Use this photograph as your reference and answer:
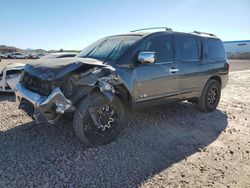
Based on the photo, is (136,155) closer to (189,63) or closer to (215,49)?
(189,63)

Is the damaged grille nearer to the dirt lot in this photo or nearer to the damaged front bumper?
the damaged front bumper

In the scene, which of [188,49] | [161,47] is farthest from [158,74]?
[188,49]

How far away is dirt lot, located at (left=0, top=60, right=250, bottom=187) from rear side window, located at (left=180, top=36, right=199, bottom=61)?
1423 millimetres

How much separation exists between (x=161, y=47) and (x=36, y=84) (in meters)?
2.49

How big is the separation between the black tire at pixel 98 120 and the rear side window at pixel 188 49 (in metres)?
2.12

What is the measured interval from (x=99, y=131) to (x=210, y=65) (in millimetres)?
3564

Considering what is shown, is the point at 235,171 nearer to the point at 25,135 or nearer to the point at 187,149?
the point at 187,149

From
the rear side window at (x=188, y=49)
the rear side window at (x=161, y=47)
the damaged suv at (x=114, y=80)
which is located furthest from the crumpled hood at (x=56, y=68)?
the rear side window at (x=188, y=49)

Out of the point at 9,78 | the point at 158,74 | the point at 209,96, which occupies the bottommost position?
the point at 209,96

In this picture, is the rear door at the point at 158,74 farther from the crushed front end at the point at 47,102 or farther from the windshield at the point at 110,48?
the crushed front end at the point at 47,102

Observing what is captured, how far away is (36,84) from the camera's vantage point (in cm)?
402

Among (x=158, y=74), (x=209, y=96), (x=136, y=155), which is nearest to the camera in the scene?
(x=136, y=155)

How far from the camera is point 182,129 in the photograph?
5.07 metres

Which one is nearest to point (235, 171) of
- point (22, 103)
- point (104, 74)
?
point (104, 74)
